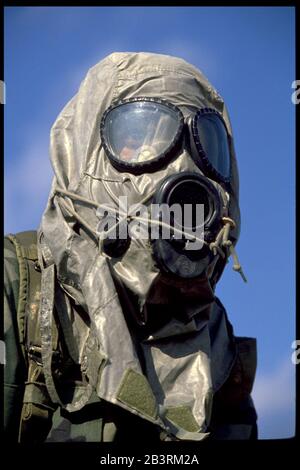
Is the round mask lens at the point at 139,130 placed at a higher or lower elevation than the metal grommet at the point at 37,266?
higher

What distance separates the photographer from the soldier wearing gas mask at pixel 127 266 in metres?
6.84

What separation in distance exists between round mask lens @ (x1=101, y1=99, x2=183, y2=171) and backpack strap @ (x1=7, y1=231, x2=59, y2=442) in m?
0.78

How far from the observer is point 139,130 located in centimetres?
720

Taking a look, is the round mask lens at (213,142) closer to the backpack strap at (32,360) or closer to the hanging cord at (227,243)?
the hanging cord at (227,243)

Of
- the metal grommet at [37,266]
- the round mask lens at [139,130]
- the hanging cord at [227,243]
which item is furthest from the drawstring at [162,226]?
the metal grommet at [37,266]

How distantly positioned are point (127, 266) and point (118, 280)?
3.3 inches

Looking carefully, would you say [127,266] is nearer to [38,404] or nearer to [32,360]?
[32,360]

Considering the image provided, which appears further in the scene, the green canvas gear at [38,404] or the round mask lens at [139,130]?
the round mask lens at [139,130]

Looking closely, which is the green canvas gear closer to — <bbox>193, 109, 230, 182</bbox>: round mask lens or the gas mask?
the gas mask

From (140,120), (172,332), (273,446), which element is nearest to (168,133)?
(140,120)

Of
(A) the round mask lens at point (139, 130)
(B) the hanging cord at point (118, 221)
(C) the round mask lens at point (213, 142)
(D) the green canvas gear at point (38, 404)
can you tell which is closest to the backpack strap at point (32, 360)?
(D) the green canvas gear at point (38, 404)

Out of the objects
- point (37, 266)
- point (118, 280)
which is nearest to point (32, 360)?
point (37, 266)

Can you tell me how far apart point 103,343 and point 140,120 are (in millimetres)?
1216
